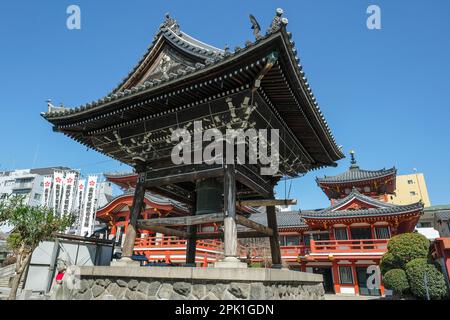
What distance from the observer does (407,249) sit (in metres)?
21.0

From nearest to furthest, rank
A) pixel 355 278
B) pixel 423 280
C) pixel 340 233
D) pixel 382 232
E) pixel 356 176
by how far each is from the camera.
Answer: pixel 423 280 → pixel 355 278 → pixel 382 232 → pixel 340 233 → pixel 356 176

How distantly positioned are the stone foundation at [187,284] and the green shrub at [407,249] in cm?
1700

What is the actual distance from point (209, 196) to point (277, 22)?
16.5 ft

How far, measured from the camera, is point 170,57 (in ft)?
32.0

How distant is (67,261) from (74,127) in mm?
4421

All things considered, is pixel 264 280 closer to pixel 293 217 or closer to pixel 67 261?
pixel 67 261

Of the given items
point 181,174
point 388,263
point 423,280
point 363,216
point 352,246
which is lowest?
point 423,280

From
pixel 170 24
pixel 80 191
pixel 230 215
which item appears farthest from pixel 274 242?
pixel 80 191

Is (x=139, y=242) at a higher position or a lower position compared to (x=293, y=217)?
lower

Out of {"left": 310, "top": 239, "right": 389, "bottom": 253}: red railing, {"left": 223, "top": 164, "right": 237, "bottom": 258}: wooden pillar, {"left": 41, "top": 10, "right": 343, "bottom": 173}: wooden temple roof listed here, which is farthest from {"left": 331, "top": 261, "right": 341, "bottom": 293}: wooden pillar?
{"left": 223, "top": 164, "right": 237, "bottom": 258}: wooden pillar

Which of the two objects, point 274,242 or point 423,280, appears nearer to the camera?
point 274,242

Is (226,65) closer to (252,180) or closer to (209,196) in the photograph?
(252,180)

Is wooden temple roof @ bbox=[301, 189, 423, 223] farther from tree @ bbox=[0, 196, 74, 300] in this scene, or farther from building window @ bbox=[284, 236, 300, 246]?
tree @ bbox=[0, 196, 74, 300]

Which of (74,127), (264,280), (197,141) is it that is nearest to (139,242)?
(74,127)
